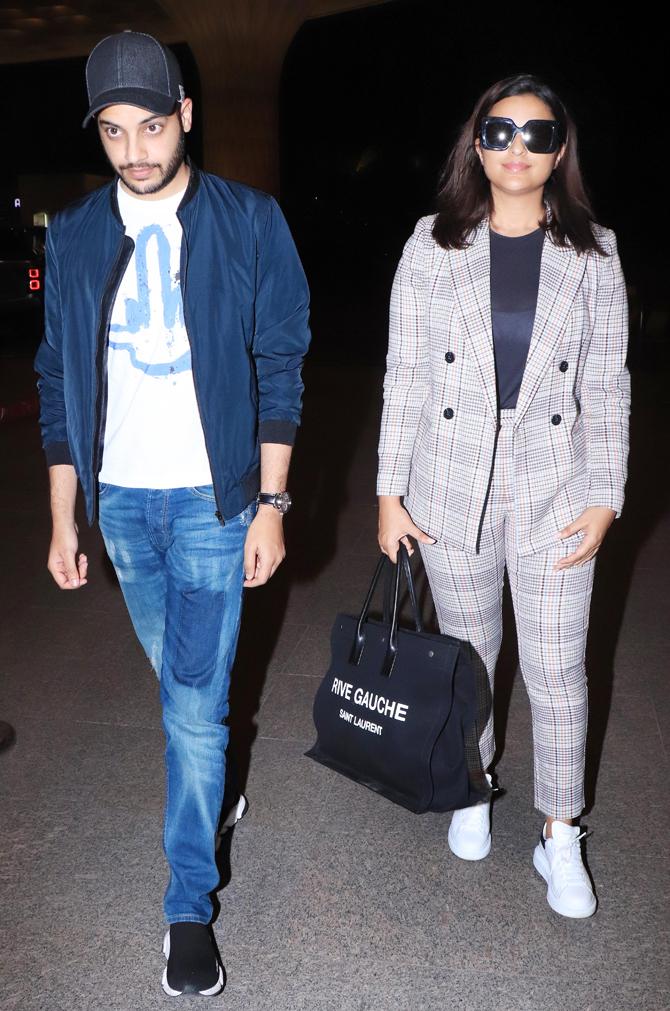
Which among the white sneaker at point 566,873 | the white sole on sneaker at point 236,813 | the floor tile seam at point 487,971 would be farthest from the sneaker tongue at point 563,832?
the white sole on sneaker at point 236,813

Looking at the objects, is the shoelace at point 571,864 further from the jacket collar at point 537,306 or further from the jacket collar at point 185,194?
the jacket collar at point 185,194

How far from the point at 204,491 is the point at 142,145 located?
31.0 inches

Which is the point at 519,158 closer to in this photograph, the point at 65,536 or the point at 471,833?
the point at 65,536

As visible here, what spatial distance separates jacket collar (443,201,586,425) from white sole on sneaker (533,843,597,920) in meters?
1.26

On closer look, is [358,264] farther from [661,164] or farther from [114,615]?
[114,615]

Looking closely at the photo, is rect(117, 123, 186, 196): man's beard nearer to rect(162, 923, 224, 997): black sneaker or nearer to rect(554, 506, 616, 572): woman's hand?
rect(554, 506, 616, 572): woman's hand

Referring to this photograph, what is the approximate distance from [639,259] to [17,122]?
34713 mm

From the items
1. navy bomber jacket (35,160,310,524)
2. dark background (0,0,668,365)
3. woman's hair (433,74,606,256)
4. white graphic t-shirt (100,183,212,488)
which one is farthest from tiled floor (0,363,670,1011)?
dark background (0,0,668,365)

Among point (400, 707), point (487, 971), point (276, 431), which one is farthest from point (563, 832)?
point (276, 431)

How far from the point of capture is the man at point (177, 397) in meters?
2.29

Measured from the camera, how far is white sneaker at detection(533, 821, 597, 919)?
8.88ft

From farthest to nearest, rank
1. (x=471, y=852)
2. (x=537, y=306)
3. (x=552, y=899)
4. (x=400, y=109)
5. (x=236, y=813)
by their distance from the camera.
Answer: (x=400, y=109), (x=236, y=813), (x=471, y=852), (x=552, y=899), (x=537, y=306)

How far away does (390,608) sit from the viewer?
104 inches

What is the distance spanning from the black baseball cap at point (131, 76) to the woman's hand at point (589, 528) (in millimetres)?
1386
